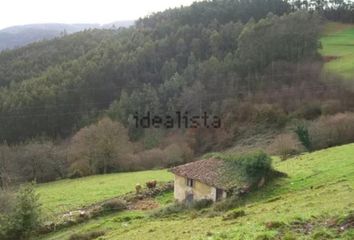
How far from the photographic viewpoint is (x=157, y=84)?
4350 inches

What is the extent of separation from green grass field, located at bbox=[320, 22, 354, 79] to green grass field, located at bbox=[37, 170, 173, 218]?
1665 inches

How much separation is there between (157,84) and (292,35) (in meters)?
34.5

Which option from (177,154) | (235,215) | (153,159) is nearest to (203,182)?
(235,215)

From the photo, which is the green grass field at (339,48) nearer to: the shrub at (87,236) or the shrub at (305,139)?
the shrub at (305,139)

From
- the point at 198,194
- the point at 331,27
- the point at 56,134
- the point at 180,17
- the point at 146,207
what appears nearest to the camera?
the point at 198,194

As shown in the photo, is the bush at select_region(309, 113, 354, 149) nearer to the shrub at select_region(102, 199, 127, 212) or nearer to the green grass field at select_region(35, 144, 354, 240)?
the green grass field at select_region(35, 144, 354, 240)

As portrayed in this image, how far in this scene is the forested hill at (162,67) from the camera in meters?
90.4

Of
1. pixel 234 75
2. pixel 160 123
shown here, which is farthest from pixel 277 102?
pixel 160 123

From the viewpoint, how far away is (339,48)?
99.5 metres

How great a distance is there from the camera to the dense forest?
6706 cm

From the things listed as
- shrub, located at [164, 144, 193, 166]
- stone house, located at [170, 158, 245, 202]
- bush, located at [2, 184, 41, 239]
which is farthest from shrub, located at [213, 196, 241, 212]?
shrub, located at [164, 144, 193, 166]

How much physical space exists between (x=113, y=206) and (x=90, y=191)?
1185cm

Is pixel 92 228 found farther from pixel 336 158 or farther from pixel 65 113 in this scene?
pixel 65 113

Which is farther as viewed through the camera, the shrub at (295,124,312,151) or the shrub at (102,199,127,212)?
the shrub at (295,124,312,151)
